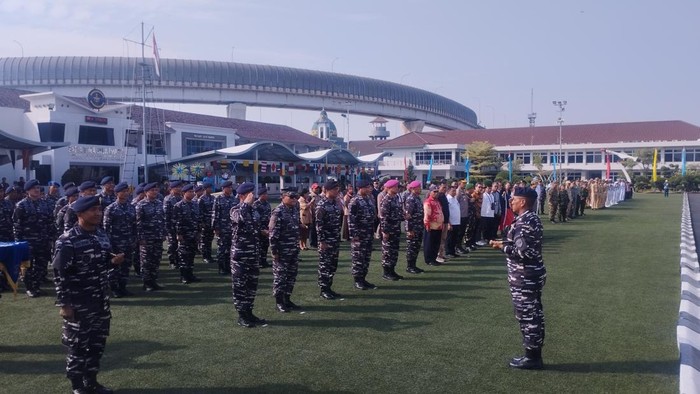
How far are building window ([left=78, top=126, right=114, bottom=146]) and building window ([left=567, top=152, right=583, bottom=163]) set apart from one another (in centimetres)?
4466

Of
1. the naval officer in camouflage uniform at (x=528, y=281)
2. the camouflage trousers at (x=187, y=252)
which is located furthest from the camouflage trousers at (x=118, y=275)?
the naval officer in camouflage uniform at (x=528, y=281)

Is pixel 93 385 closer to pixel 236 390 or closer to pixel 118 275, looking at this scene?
pixel 236 390

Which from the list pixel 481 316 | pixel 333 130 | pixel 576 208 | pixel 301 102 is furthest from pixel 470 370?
pixel 333 130

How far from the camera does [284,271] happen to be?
23.3ft

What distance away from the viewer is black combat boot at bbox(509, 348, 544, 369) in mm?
5113

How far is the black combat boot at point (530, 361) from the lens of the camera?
511 centimetres

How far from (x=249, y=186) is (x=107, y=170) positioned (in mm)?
29569

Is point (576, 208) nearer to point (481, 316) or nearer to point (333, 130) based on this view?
point (481, 316)

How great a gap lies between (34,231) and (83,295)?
4.83 metres

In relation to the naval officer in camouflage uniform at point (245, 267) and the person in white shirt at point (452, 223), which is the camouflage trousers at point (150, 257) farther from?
the person in white shirt at point (452, 223)

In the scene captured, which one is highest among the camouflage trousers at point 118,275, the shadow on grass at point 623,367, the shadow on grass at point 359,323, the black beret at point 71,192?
the black beret at point 71,192

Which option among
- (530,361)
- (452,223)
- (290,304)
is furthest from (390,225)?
(530,361)

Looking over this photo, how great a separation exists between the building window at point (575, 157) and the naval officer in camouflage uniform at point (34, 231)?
56.8 metres

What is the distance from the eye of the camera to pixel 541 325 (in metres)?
5.11
